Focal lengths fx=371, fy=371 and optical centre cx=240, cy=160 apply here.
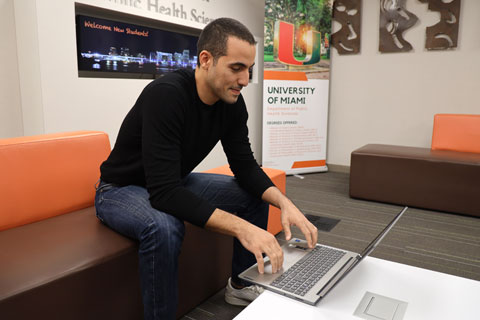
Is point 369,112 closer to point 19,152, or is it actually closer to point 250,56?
point 250,56

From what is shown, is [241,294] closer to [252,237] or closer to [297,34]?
[252,237]

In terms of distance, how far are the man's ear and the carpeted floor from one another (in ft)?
3.54

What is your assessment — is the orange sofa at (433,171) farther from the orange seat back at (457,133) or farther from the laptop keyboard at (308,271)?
the laptop keyboard at (308,271)

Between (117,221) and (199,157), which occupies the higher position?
(199,157)

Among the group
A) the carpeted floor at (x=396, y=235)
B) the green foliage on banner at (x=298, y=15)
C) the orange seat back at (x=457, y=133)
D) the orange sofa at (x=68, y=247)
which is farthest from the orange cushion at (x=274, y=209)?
the green foliage on banner at (x=298, y=15)

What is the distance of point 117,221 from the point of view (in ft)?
4.40

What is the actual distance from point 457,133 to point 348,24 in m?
1.79

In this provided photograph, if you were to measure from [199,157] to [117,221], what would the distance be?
0.42m

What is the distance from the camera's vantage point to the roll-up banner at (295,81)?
14.0 feet

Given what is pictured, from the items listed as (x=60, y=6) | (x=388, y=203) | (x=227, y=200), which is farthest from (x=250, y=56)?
(x=388, y=203)

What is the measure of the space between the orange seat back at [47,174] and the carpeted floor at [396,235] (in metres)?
0.76

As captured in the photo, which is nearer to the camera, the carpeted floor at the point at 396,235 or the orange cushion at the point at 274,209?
the carpeted floor at the point at 396,235

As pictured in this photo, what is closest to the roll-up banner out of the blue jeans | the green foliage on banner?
the green foliage on banner

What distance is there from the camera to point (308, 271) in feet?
3.44
